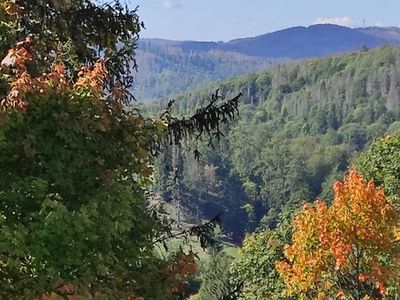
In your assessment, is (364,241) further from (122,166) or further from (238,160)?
(238,160)

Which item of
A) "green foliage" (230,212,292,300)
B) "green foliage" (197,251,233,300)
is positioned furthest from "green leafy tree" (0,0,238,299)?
"green foliage" (197,251,233,300)

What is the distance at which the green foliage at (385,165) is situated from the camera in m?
24.8

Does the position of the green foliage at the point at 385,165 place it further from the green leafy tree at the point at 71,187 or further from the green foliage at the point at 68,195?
the green foliage at the point at 68,195

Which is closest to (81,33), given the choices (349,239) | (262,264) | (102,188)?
(102,188)

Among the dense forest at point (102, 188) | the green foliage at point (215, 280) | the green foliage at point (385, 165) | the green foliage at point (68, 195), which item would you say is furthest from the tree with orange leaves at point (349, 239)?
the green foliage at point (215, 280)

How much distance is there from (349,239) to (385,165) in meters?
9.52

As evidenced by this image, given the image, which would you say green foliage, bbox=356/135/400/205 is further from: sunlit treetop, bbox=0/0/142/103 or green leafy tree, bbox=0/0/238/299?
green leafy tree, bbox=0/0/238/299

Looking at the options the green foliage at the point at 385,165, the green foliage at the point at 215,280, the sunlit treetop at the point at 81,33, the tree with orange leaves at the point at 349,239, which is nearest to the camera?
the sunlit treetop at the point at 81,33

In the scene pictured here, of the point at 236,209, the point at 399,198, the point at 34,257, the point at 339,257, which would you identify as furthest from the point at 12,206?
the point at 236,209

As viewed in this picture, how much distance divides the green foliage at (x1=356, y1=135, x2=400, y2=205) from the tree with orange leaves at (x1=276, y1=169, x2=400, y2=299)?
264 inches

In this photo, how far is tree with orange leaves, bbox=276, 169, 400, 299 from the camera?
16.7 metres

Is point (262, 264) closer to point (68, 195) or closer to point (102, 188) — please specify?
point (102, 188)

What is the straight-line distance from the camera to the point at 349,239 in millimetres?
16781

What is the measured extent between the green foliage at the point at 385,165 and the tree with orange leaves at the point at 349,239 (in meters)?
6.72
